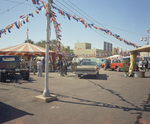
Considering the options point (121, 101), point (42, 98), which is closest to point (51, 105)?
point (42, 98)

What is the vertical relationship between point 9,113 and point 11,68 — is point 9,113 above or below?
below

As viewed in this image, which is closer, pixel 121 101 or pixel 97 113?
pixel 97 113

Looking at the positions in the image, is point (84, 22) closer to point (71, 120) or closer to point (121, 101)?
point (121, 101)

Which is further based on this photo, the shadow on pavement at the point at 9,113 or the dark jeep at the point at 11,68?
the dark jeep at the point at 11,68

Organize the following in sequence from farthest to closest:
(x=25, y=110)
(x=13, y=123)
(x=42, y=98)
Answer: (x=42, y=98) → (x=25, y=110) → (x=13, y=123)

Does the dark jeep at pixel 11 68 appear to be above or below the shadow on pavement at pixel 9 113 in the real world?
above

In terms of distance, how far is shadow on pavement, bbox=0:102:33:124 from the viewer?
164 inches

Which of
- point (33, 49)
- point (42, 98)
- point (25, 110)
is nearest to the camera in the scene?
point (25, 110)

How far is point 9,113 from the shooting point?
457cm

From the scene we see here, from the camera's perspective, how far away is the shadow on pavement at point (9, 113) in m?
4.16

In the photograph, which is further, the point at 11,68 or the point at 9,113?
the point at 11,68

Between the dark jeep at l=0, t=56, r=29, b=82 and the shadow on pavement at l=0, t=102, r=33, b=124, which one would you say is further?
the dark jeep at l=0, t=56, r=29, b=82

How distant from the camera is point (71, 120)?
409cm

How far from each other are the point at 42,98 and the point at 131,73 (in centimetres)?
1273
